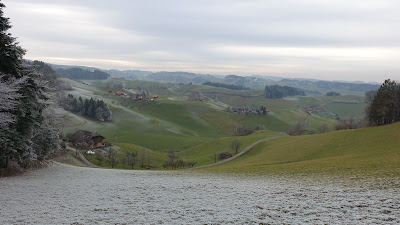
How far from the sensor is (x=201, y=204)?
17.3 m

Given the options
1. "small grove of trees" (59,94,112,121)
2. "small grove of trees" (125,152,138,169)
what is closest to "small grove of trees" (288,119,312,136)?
"small grove of trees" (125,152,138,169)

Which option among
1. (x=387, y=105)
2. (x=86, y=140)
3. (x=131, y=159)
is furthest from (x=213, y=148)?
(x=387, y=105)

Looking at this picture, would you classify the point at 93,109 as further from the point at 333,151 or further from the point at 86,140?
the point at 333,151

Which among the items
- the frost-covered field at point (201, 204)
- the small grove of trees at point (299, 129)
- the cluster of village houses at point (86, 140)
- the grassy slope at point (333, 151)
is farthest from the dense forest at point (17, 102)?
the small grove of trees at point (299, 129)

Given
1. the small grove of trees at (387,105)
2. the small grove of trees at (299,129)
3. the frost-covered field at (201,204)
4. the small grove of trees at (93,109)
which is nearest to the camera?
the frost-covered field at (201,204)

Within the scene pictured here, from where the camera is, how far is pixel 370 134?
54969mm

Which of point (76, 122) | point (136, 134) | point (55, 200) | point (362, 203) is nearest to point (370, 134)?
point (362, 203)

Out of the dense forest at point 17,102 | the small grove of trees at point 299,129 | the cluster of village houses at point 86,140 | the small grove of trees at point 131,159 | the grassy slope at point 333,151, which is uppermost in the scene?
the dense forest at point 17,102

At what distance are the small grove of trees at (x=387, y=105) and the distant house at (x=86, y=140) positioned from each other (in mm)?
89786

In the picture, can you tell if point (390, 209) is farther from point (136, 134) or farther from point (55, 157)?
point (136, 134)

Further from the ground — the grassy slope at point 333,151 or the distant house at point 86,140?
the grassy slope at point 333,151

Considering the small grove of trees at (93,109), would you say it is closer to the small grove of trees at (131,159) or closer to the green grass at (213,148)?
the green grass at (213,148)

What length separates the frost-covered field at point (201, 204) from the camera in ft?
44.0

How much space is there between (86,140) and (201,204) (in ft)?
267
